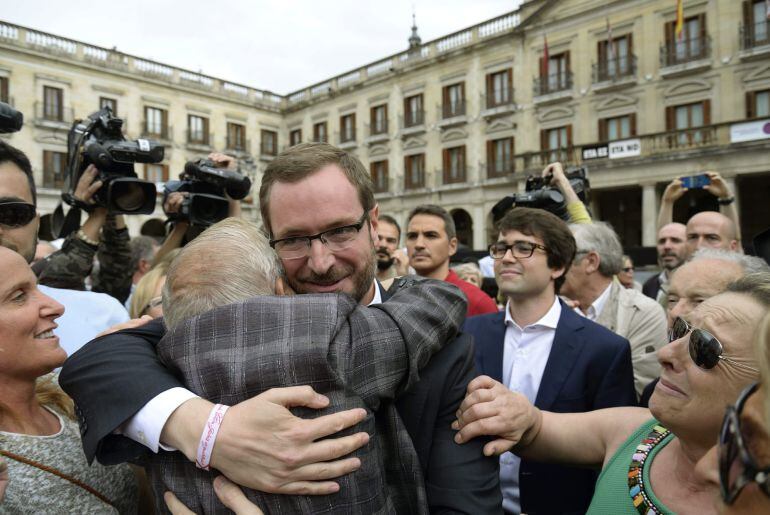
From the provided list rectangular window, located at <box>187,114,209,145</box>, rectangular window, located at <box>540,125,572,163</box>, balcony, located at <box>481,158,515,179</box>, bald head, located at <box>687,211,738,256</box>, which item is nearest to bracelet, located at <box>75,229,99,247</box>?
bald head, located at <box>687,211,738,256</box>

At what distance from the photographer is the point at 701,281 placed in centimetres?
246

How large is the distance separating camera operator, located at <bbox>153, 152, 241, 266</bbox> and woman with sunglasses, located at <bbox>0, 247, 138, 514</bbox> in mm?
1715

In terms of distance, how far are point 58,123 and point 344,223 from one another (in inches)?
1111

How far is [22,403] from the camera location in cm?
160

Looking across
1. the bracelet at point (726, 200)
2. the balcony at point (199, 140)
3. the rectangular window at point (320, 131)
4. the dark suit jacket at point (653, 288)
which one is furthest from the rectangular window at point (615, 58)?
the balcony at point (199, 140)

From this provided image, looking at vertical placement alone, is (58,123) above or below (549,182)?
above

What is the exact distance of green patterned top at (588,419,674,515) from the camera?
160cm

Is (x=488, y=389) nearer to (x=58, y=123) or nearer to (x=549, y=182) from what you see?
(x=549, y=182)

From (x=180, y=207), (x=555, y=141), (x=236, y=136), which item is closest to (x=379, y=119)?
(x=236, y=136)

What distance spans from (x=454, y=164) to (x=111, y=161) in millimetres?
24372

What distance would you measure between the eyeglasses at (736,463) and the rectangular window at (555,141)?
72.7ft

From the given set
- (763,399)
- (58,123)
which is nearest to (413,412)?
(763,399)

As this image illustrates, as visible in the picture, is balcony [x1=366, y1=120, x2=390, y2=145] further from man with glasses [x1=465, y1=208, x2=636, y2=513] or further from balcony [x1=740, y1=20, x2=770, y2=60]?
man with glasses [x1=465, y1=208, x2=636, y2=513]

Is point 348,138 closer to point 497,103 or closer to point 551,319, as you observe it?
point 497,103
